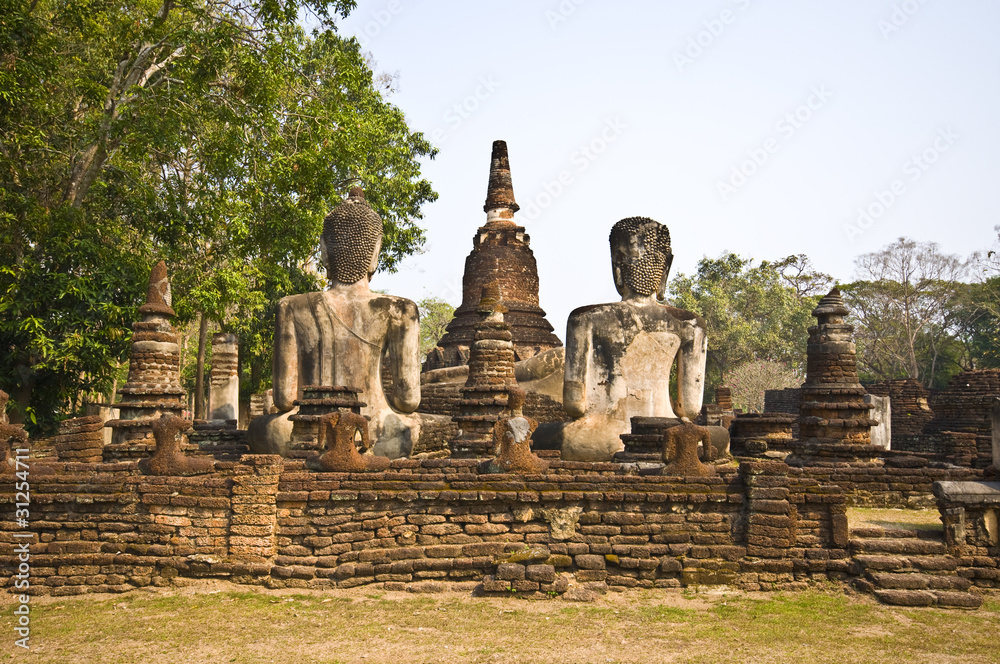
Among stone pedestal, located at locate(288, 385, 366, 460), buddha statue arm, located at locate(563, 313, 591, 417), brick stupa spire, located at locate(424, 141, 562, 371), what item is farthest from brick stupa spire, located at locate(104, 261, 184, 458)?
brick stupa spire, located at locate(424, 141, 562, 371)

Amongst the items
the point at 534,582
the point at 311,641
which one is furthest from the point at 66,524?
the point at 534,582

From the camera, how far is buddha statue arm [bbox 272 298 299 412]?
8914mm

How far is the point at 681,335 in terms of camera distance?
358 inches

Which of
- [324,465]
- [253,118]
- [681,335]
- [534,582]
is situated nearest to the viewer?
[534,582]

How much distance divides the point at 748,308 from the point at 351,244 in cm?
3700

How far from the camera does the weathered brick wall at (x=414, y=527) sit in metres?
6.11

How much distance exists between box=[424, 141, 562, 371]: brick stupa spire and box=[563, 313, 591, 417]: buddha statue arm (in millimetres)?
11438

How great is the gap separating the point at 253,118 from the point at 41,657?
10.4m

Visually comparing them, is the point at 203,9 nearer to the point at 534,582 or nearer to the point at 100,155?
the point at 100,155

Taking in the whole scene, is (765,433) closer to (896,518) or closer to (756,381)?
(896,518)

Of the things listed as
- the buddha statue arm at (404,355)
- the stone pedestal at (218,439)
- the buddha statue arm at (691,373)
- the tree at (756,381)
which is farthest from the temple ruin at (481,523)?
the tree at (756,381)

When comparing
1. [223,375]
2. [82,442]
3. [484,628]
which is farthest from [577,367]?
[223,375]

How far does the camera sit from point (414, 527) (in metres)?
6.27

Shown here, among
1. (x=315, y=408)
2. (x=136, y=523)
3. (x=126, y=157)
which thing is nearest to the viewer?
(x=136, y=523)
